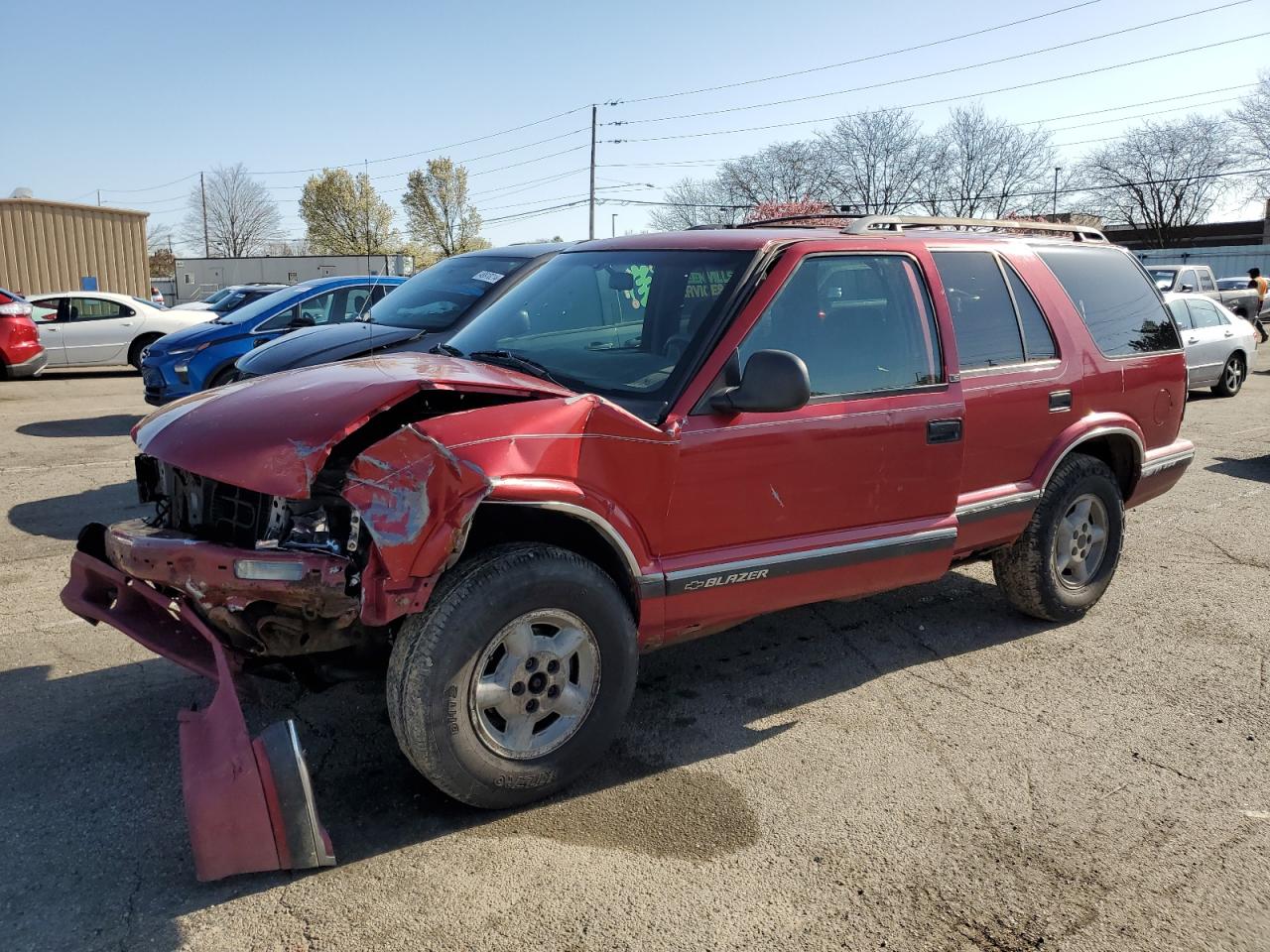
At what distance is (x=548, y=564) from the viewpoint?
3.23 m

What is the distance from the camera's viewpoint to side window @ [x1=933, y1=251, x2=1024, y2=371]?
4.59m

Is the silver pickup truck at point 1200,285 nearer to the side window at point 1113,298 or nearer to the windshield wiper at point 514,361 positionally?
the side window at point 1113,298

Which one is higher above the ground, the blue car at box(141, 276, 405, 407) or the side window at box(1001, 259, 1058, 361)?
the side window at box(1001, 259, 1058, 361)

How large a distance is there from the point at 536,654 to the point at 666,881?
820 millimetres

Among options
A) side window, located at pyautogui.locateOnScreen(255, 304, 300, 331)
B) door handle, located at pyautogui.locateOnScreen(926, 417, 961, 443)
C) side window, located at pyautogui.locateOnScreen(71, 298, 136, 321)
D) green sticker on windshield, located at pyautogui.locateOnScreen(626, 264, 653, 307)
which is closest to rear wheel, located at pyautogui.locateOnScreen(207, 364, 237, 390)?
side window, located at pyautogui.locateOnScreen(255, 304, 300, 331)

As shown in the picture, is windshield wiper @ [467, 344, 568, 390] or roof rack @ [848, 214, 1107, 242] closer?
windshield wiper @ [467, 344, 568, 390]

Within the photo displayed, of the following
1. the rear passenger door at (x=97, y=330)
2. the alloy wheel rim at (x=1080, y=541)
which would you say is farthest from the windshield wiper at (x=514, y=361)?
the rear passenger door at (x=97, y=330)

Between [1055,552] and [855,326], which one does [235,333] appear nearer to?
[855,326]

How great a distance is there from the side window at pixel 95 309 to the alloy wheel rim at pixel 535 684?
1648 centimetres

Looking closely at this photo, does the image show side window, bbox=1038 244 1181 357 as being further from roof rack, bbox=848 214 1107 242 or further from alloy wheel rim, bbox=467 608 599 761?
alloy wheel rim, bbox=467 608 599 761

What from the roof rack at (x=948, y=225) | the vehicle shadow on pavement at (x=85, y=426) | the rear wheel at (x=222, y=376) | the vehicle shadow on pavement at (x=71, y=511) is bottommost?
the vehicle shadow on pavement at (x=85, y=426)

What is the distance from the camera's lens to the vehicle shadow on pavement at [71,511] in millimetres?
6582

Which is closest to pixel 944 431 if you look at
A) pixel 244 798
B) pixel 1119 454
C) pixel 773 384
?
pixel 773 384

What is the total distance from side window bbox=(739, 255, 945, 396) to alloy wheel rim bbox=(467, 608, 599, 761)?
125 centimetres
